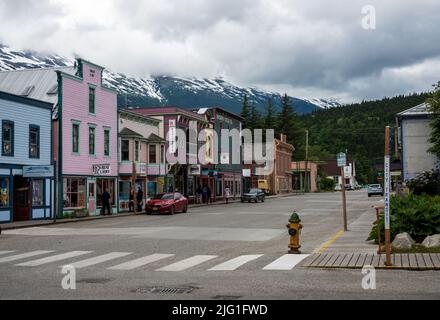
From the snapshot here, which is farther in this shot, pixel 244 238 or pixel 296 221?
pixel 244 238

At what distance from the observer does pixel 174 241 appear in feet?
65.6

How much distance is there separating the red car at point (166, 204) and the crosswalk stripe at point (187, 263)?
76.9ft

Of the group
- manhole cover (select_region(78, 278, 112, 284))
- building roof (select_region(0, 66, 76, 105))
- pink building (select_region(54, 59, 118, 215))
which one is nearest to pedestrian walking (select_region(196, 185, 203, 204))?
pink building (select_region(54, 59, 118, 215))

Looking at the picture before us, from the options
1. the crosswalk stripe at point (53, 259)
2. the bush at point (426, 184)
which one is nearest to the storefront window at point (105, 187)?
the bush at point (426, 184)

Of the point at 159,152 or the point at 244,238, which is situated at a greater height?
the point at 159,152

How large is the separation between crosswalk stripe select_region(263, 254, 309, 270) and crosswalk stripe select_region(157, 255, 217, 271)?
178cm

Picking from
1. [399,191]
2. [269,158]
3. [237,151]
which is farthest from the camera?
[269,158]

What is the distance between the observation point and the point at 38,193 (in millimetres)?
33844

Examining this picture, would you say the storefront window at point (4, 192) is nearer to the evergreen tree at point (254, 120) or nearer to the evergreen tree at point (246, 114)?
the evergreen tree at point (246, 114)

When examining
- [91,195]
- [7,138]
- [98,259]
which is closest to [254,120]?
[91,195]
